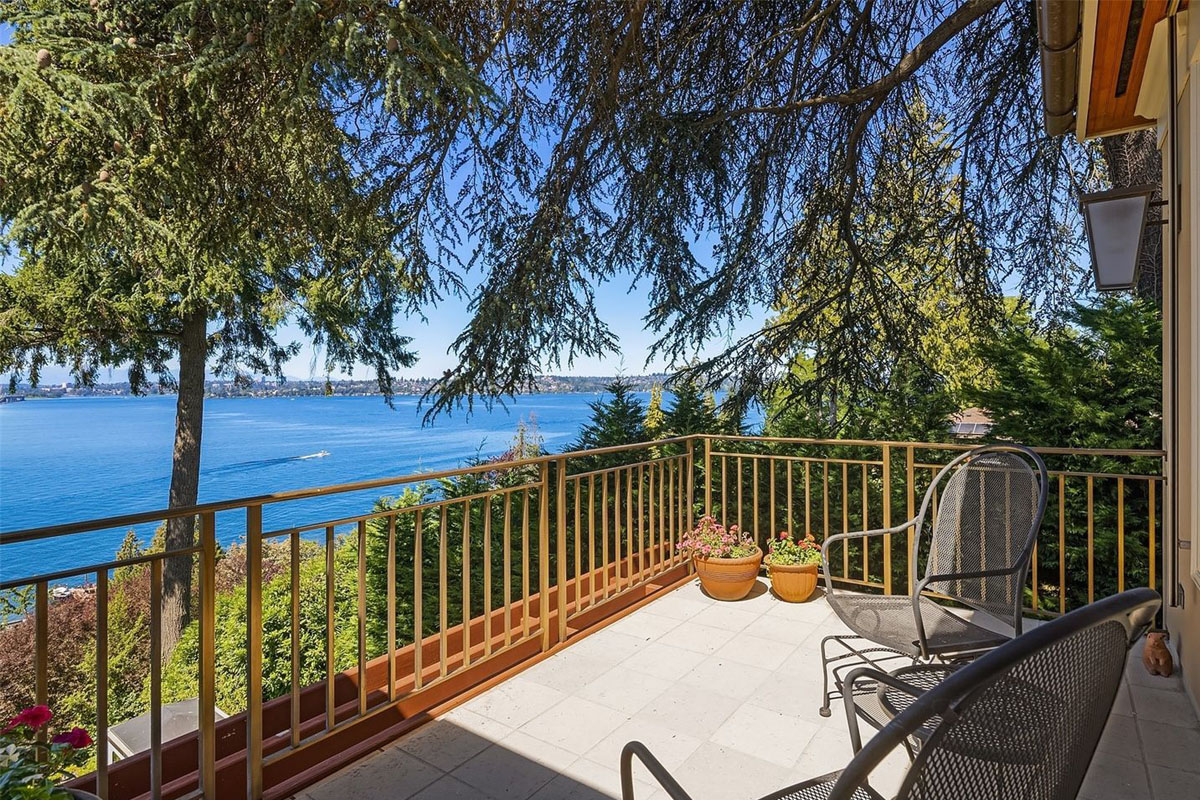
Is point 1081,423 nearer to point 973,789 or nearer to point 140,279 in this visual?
point 973,789

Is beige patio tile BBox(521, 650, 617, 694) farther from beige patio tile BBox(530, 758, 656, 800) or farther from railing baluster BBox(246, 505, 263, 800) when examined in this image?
railing baluster BBox(246, 505, 263, 800)

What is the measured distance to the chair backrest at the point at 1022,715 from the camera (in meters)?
0.74

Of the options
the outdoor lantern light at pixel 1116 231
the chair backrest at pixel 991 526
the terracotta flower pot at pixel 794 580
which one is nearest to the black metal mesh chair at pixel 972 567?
the chair backrest at pixel 991 526

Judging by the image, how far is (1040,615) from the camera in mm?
3637

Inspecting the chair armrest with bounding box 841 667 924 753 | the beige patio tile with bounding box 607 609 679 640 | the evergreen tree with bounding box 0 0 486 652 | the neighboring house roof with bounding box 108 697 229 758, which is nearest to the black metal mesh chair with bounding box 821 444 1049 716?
the chair armrest with bounding box 841 667 924 753

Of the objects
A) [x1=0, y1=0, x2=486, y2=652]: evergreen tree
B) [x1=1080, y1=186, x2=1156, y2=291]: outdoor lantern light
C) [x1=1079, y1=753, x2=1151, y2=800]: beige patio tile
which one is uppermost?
[x1=0, y1=0, x2=486, y2=652]: evergreen tree

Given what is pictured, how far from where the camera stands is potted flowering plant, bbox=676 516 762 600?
13.5 feet

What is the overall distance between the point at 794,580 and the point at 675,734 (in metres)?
1.78

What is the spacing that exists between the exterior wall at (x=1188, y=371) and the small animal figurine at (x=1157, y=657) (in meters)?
0.06

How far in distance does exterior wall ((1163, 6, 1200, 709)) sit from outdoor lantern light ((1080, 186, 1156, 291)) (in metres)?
0.12

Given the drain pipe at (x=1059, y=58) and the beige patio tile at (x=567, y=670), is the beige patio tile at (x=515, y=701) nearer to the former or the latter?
the beige patio tile at (x=567, y=670)

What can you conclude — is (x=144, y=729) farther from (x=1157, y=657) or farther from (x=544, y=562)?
(x=1157, y=657)

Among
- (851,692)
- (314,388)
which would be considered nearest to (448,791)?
(851,692)

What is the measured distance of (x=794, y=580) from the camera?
13.3 feet
